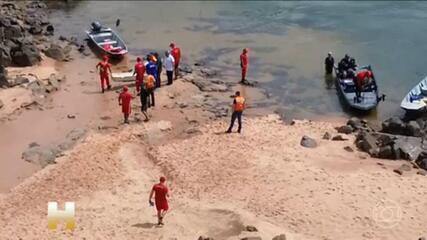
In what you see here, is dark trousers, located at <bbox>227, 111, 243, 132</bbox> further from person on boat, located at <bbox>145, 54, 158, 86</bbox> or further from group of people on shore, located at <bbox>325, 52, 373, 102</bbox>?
group of people on shore, located at <bbox>325, 52, 373, 102</bbox>

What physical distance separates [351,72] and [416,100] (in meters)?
3.77

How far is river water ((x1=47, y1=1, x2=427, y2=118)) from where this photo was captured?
30.8 m

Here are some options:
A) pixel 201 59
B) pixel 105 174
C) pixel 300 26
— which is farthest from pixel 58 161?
pixel 300 26

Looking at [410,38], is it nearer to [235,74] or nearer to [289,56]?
[289,56]

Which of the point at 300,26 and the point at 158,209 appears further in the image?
the point at 300,26

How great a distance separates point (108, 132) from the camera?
2491cm

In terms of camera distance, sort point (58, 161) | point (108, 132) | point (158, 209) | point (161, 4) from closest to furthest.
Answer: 1. point (158, 209)
2. point (58, 161)
3. point (108, 132)
4. point (161, 4)

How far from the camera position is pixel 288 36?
3819cm

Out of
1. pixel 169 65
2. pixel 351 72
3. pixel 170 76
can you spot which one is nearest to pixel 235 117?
pixel 169 65

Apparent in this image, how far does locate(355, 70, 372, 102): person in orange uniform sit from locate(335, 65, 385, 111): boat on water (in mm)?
144

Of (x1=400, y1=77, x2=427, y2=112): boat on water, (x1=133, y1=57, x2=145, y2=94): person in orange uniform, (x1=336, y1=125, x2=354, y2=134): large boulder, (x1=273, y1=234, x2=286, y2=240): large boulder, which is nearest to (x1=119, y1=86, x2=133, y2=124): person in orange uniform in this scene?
(x1=133, y1=57, x2=145, y2=94): person in orange uniform

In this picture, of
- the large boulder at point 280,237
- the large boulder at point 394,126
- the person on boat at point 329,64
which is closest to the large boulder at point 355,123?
the large boulder at point 394,126

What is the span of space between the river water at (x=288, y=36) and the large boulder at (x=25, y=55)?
213 inches

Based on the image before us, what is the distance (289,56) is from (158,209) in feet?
60.8
